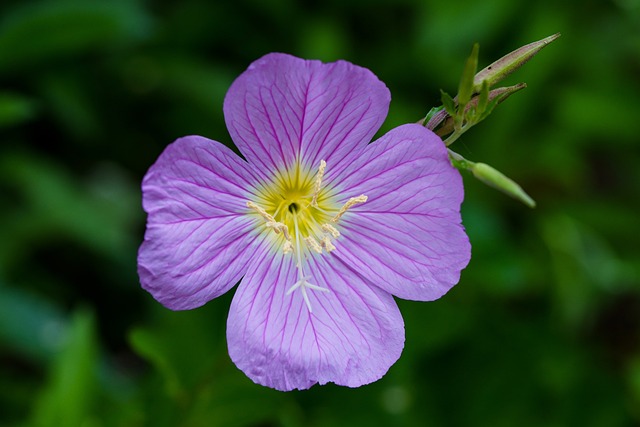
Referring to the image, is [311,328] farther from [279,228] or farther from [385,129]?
[385,129]

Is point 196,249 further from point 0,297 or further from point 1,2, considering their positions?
point 1,2

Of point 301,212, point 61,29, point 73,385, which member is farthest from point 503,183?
point 61,29

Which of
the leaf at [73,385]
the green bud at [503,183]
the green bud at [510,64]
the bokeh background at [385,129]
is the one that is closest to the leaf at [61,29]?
the bokeh background at [385,129]

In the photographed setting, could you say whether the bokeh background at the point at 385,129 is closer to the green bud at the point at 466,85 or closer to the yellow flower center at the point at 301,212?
the yellow flower center at the point at 301,212

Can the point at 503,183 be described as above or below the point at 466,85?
below

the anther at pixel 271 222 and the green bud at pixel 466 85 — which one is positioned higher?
the green bud at pixel 466 85

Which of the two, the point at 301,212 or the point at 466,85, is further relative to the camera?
the point at 301,212

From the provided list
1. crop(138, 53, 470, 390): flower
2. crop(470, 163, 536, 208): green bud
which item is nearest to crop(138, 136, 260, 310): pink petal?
crop(138, 53, 470, 390): flower
